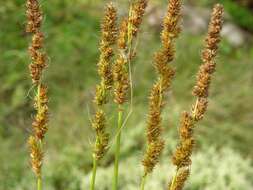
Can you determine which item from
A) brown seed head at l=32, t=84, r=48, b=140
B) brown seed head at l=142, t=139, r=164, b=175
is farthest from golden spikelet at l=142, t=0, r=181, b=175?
brown seed head at l=32, t=84, r=48, b=140

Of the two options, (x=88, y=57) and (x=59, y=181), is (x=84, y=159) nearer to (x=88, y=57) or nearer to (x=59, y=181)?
(x=59, y=181)

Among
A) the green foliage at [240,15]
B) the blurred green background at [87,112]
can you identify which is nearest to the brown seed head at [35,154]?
the blurred green background at [87,112]

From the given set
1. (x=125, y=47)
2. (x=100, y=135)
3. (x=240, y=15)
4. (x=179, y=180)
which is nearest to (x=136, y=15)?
(x=125, y=47)

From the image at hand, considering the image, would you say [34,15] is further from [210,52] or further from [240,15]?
[240,15]

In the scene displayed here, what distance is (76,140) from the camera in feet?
20.0

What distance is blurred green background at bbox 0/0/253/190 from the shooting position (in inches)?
208

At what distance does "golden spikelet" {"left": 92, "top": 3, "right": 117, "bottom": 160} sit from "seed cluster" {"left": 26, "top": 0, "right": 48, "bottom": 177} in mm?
156

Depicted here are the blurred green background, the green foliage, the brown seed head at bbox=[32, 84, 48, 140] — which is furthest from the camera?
the green foliage

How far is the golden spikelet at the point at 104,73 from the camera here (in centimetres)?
208

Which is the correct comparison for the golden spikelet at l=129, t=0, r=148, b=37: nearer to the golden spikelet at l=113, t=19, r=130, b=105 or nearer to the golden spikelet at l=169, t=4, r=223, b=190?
the golden spikelet at l=113, t=19, r=130, b=105

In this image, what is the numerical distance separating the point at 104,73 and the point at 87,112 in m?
3.40

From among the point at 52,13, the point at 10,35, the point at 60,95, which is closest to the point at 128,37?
the point at 60,95

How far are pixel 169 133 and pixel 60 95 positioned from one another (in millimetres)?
1585

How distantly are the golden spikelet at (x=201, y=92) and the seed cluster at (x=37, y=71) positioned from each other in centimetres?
39
